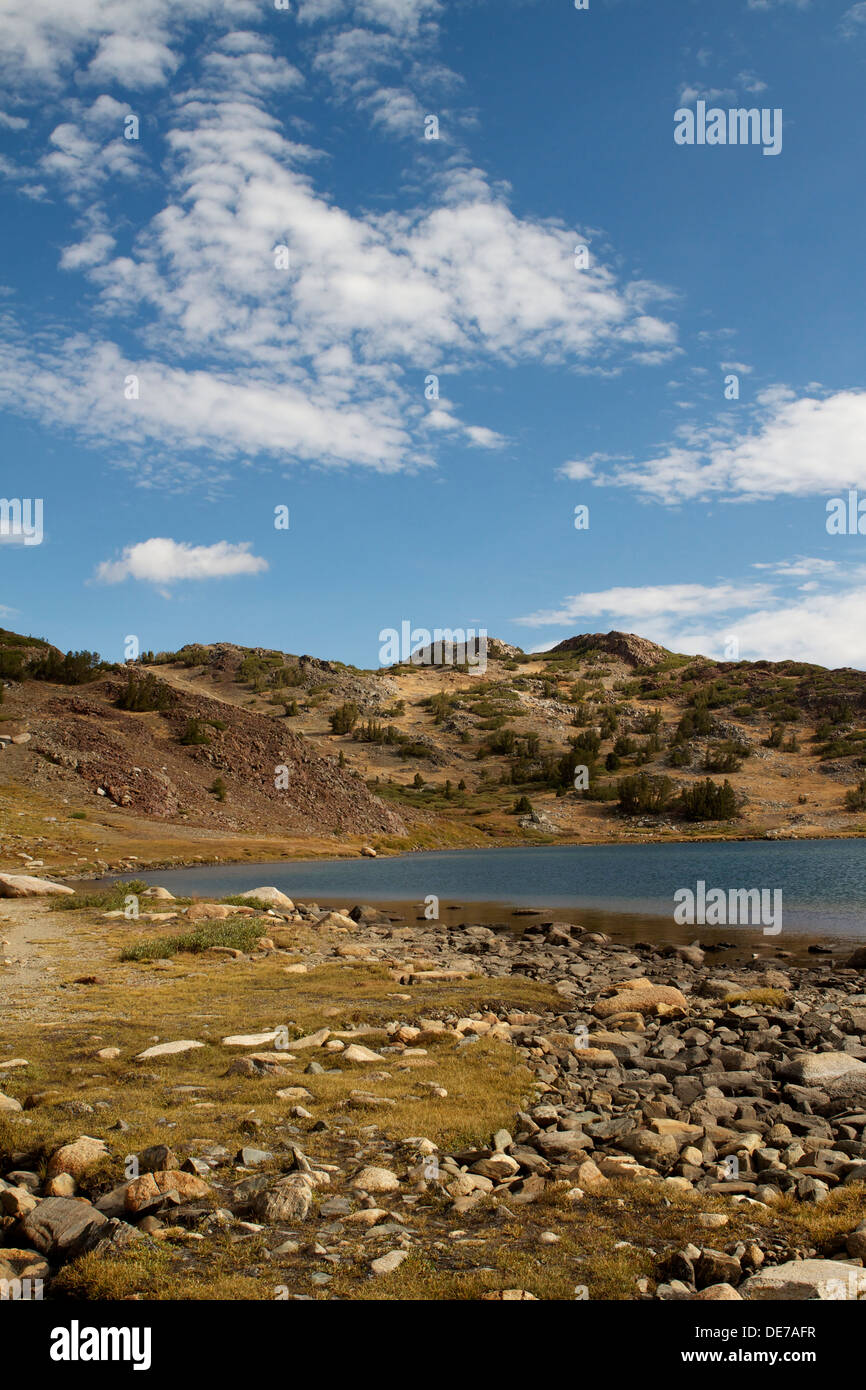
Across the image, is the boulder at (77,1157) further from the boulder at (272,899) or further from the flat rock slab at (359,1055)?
the boulder at (272,899)

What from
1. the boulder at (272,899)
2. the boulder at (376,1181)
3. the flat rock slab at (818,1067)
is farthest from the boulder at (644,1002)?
the boulder at (272,899)

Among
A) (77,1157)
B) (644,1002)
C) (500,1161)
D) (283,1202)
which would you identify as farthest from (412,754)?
(283,1202)

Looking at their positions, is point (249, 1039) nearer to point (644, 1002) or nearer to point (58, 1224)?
point (58, 1224)

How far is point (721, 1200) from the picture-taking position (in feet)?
27.1

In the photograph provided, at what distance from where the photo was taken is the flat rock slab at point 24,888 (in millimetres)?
40312

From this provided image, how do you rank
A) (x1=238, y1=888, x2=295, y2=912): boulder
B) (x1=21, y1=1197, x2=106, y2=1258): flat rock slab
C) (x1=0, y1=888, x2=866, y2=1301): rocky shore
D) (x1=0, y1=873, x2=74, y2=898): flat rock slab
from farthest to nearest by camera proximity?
(x1=0, y1=873, x2=74, y2=898): flat rock slab < (x1=238, y1=888, x2=295, y2=912): boulder < (x1=21, y1=1197, x2=106, y2=1258): flat rock slab < (x1=0, y1=888, x2=866, y2=1301): rocky shore

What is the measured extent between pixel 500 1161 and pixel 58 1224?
4.53 m

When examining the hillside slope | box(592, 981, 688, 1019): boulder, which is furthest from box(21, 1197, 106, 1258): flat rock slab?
the hillside slope

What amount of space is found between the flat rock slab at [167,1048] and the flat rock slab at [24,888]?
30.9 m

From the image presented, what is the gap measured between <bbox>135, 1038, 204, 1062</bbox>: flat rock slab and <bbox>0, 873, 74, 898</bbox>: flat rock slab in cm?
3087

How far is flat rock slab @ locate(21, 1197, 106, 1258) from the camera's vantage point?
7.08 meters

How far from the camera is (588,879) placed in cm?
5894

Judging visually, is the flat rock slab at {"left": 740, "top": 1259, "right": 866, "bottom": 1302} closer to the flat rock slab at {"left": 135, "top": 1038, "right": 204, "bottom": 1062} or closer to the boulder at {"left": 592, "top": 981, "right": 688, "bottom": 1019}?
the flat rock slab at {"left": 135, "top": 1038, "right": 204, "bottom": 1062}
